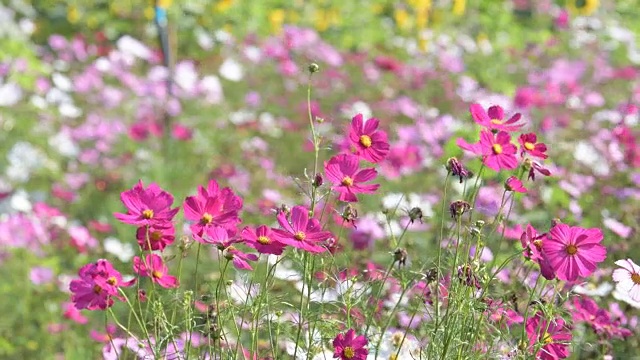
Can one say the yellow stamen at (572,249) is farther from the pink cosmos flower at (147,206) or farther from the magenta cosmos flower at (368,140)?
the pink cosmos flower at (147,206)

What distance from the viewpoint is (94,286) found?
4.89ft

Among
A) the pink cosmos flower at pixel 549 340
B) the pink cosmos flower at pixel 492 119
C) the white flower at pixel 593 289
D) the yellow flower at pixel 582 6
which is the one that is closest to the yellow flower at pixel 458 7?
the yellow flower at pixel 582 6

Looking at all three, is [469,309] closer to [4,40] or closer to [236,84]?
[236,84]

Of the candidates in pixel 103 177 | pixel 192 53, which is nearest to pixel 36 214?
pixel 103 177

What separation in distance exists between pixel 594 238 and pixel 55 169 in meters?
3.28

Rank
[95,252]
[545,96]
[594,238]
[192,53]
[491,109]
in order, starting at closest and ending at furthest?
[594,238] → [491,109] → [95,252] → [545,96] → [192,53]

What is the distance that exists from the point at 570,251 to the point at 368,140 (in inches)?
14.5

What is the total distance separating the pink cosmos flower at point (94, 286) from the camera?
57.5 inches

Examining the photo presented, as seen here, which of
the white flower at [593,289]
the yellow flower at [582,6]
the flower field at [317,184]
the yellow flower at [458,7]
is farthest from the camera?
the yellow flower at [458,7]

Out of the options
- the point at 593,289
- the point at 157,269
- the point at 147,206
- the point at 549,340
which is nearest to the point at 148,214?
the point at 147,206

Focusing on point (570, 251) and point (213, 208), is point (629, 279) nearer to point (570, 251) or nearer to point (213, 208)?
point (570, 251)

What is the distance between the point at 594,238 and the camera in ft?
4.40

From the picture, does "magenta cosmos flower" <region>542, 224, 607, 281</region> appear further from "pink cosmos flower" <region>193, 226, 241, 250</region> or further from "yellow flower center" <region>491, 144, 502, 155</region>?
"pink cosmos flower" <region>193, 226, 241, 250</region>

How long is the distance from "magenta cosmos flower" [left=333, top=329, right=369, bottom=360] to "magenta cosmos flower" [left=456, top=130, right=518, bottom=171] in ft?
1.12
